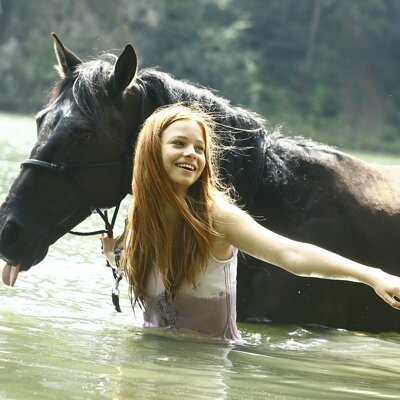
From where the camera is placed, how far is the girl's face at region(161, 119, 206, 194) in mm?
4660

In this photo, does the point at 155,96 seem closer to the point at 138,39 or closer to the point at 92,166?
the point at 92,166

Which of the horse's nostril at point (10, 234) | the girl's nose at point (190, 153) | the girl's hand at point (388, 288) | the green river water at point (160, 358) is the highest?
the girl's nose at point (190, 153)

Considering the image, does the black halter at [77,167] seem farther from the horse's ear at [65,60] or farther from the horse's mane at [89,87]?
the horse's ear at [65,60]

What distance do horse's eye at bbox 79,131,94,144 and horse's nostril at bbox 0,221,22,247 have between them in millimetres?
551

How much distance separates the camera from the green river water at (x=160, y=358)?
3990 millimetres

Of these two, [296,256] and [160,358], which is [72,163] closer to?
[160,358]

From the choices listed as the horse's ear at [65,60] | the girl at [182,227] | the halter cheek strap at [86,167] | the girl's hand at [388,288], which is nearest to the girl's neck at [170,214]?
the girl at [182,227]

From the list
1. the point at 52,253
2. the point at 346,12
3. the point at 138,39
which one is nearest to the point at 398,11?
the point at 346,12

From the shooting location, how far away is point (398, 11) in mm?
66688

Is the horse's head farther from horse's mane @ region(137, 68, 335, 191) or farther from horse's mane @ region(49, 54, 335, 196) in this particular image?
horse's mane @ region(137, 68, 335, 191)

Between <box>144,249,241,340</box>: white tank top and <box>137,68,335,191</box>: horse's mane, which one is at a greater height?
<box>137,68,335,191</box>: horse's mane

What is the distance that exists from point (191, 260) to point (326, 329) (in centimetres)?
146

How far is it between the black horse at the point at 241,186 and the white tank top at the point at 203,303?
0.69m

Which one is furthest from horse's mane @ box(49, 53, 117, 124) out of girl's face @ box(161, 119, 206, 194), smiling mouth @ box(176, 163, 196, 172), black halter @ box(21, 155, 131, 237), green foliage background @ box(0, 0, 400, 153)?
green foliage background @ box(0, 0, 400, 153)
